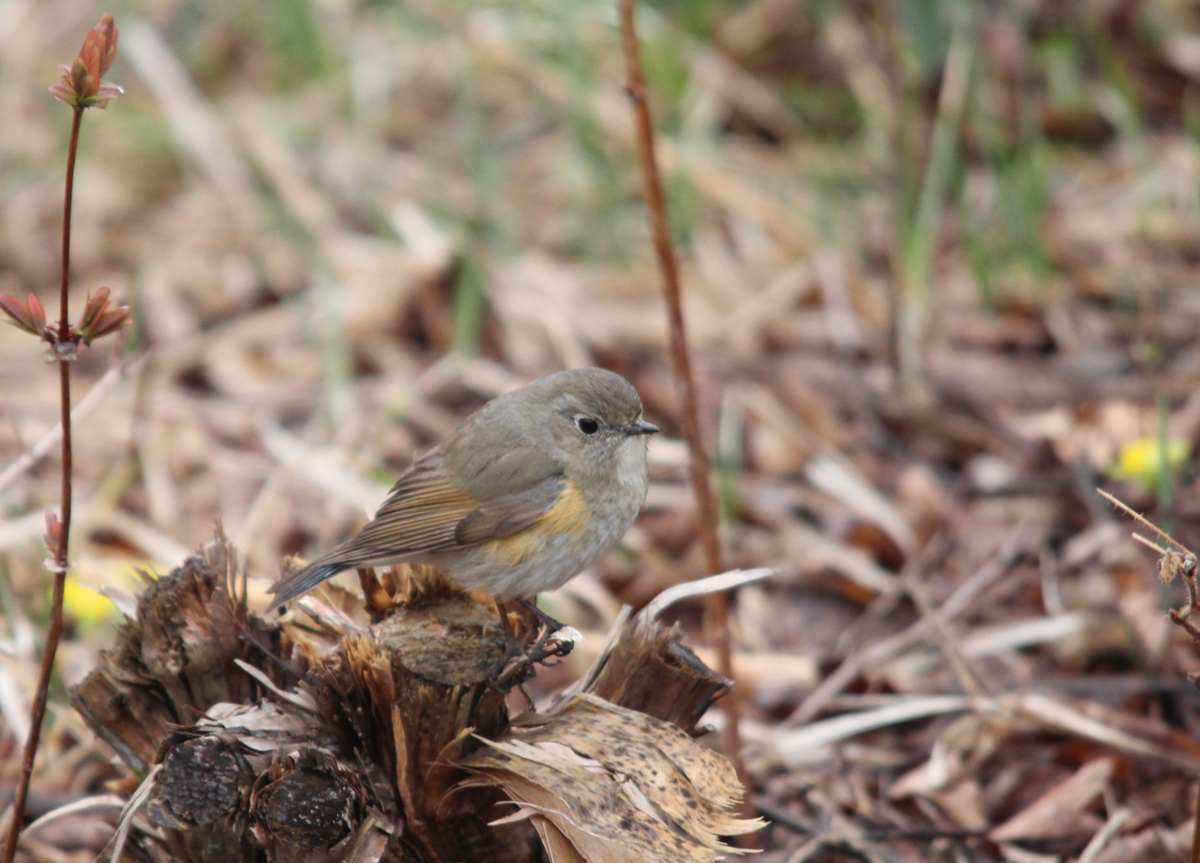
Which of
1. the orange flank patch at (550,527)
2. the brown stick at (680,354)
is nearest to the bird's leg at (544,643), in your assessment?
the orange flank patch at (550,527)

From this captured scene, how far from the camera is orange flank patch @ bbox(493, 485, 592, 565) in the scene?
3066 mm

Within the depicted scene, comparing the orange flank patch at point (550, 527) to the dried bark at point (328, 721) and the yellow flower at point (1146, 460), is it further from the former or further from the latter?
the yellow flower at point (1146, 460)

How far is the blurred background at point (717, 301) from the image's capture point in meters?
4.11

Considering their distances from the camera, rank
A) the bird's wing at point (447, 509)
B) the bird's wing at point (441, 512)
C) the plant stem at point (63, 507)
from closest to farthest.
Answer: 1. the plant stem at point (63, 507)
2. the bird's wing at point (441, 512)
3. the bird's wing at point (447, 509)

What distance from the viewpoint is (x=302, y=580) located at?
2.75m

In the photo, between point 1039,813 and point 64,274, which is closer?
point 64,274

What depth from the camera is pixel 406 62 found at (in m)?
7.21

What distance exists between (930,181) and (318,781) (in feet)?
13.8

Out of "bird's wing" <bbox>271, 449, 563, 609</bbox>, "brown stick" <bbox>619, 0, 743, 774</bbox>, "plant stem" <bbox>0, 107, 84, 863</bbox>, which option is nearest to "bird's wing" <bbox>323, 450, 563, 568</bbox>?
"bird's wing" <bbox>271, 449, 563, 609</bbox>

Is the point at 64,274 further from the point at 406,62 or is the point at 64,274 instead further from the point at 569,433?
the point at 406,62

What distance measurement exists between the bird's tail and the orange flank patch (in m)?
0.44

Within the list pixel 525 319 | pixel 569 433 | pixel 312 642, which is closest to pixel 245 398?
pixel 525 319

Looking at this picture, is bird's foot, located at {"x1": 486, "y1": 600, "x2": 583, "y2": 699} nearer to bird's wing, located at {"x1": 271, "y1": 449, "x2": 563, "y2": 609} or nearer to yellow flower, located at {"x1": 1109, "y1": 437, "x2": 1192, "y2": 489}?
bird's wing, located at {"x1": 271, "y1": 449, "x2": 563, "y2": 609}

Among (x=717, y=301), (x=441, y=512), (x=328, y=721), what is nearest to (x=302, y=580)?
(x=328, y=721)
